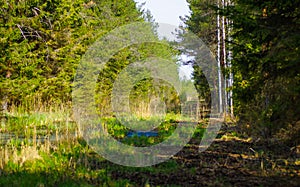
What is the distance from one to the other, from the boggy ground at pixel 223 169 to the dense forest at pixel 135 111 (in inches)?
0.6

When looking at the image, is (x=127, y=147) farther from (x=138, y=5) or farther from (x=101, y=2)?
(x=138, y=5)

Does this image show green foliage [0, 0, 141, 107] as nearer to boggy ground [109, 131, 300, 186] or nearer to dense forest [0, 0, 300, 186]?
dense forest [0, 0, 300, 186]

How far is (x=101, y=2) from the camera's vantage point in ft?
79.7

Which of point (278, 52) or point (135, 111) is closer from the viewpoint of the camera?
point (278, 52)

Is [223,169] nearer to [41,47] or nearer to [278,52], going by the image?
[278,52]

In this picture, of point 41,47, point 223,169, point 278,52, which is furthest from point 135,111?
point 278,52

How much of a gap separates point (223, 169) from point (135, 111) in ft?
30.3

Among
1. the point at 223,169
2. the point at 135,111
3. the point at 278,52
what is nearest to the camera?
the point at 278,52

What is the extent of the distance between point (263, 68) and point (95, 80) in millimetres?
13554

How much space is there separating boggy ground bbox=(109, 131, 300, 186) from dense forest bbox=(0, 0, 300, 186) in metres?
0.02

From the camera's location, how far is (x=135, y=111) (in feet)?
47.8

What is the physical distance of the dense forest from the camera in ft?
14.3

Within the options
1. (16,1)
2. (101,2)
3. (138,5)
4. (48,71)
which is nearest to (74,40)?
(48,71)

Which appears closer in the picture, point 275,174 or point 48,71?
point 275,174
